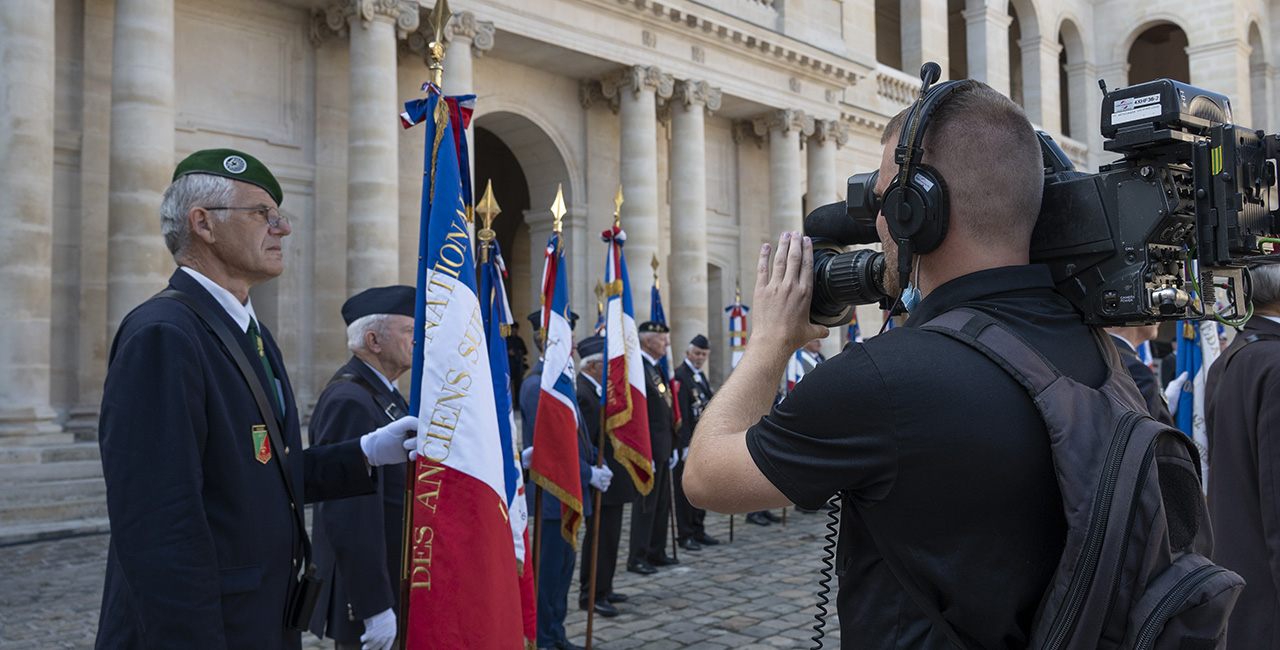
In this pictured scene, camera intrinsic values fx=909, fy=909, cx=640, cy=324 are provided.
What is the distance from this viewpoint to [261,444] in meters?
2.48

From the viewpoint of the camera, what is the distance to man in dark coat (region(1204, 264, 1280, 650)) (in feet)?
9.45

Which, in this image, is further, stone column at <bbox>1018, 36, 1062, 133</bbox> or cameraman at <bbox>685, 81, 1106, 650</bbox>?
stone column at <bbox>1018, 36, 1062, 133</bbox>

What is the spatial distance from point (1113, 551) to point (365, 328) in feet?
11.2

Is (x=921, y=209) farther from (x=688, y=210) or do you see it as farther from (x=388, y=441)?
(x=688, y=210)

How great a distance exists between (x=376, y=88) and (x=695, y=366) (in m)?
5.48

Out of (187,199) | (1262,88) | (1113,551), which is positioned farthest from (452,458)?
(1262,88)

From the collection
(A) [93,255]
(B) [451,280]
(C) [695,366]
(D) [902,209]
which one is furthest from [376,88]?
(D) [902,209]

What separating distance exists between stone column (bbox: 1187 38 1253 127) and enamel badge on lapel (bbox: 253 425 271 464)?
103 feet

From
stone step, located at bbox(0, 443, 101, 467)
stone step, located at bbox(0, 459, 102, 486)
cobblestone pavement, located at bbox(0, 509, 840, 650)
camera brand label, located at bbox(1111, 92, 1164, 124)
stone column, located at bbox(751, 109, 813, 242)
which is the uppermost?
stone column, located at bbox(751, 109, 813, 242)

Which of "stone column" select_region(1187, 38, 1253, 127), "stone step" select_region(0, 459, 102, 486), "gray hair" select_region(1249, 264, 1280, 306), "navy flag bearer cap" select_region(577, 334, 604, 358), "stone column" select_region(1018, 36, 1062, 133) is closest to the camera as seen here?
"gray hair" select_region(1249, 264, 1280, 306)

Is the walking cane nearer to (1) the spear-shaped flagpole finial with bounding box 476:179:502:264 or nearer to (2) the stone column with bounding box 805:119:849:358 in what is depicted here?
(1) the spear-shaped flagpole finial with bounding box 476:179:502:264

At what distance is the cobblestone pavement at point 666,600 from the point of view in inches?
218

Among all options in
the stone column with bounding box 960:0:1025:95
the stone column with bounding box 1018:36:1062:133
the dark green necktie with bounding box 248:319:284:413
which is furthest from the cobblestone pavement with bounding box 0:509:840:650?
the stone column with bounding box 1018:36:1062:133

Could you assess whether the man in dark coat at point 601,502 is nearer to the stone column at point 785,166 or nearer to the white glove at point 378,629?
the white glove at point 378,629
